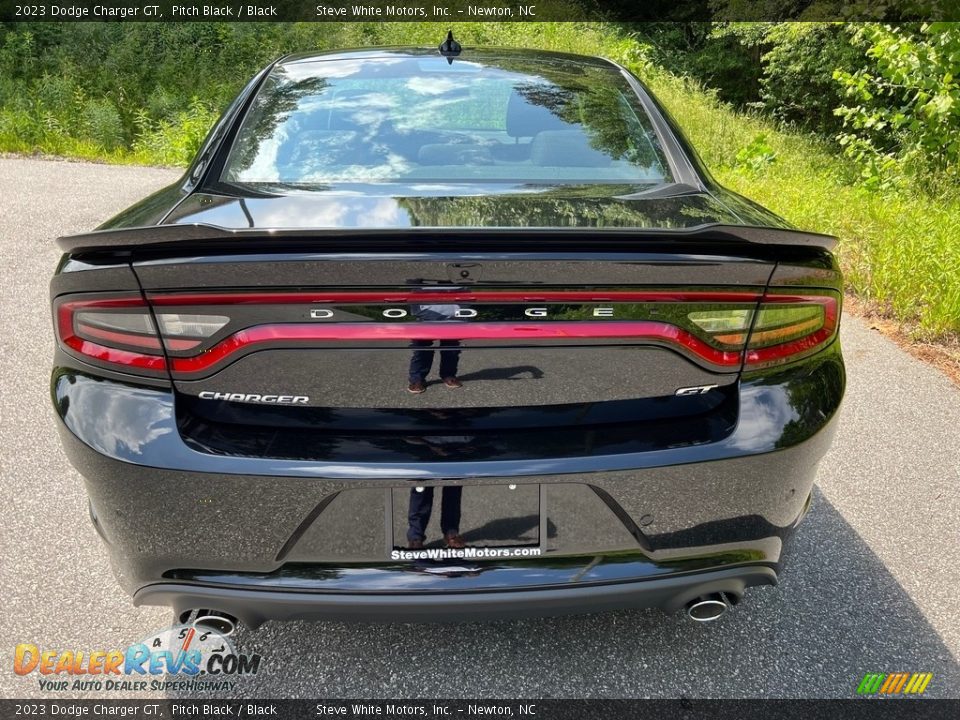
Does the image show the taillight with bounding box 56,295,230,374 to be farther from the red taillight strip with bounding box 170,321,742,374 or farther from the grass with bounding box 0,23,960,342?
the grass with bounding box 0,23,960,342

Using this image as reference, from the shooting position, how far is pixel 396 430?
170cm

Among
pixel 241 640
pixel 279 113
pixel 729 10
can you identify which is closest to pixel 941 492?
pixel 241 640

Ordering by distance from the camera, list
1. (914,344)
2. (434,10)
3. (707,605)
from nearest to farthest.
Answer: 1. (707,605)
2. (914,344)
3. (434,10)

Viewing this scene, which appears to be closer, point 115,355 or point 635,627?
point 115,355

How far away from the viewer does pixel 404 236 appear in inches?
62.7

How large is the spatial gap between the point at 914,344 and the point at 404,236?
14.5ft

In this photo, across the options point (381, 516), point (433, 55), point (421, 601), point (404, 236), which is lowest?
point (421, 601)

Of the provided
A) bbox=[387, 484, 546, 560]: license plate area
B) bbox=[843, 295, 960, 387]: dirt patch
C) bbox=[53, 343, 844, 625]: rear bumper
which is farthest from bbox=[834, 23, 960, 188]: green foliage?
bbox=[387, 484, 546, 560]: license plate area

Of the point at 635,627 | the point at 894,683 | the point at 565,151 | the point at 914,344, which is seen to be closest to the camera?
the point at 894,683

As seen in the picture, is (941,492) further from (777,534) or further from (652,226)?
(652,226)

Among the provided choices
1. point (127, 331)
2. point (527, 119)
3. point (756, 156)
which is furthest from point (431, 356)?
point (756, 156)

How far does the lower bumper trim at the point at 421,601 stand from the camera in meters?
1.72

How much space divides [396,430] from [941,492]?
8.67 ft

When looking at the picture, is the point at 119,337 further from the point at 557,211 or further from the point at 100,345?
the point at 557,211
